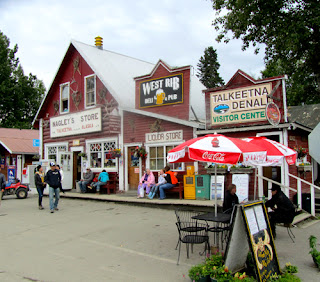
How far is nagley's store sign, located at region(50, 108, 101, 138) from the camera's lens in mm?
16891

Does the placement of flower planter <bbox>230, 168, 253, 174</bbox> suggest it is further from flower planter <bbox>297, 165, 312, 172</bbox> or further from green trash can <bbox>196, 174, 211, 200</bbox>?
flower planter <bbox>297, 165, 312, 172</bbox>

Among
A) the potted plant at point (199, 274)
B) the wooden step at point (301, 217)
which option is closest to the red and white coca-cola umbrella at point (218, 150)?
the potted plant at point (199, 274)

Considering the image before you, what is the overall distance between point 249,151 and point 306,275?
89.9 inches

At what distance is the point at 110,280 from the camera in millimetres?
5227

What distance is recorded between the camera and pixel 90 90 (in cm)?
1772

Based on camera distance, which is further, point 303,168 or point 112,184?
point 112,184

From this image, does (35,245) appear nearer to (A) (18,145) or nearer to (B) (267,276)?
(B) (267,276)

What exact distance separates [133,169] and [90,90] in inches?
210

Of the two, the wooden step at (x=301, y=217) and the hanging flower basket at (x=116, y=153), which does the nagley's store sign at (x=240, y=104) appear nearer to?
the wooden step at (x=301, y=217)

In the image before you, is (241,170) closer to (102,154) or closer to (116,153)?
(116,153)

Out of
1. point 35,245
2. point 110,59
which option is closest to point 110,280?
point 35,245

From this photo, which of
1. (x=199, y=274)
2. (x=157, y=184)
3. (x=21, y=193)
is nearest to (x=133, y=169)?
(x=157, y=184)

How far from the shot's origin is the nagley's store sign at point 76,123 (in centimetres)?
1689

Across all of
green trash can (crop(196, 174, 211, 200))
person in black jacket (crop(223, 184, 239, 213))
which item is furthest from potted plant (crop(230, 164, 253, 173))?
person in black jacket (crop(223, 184, 239, 213))
